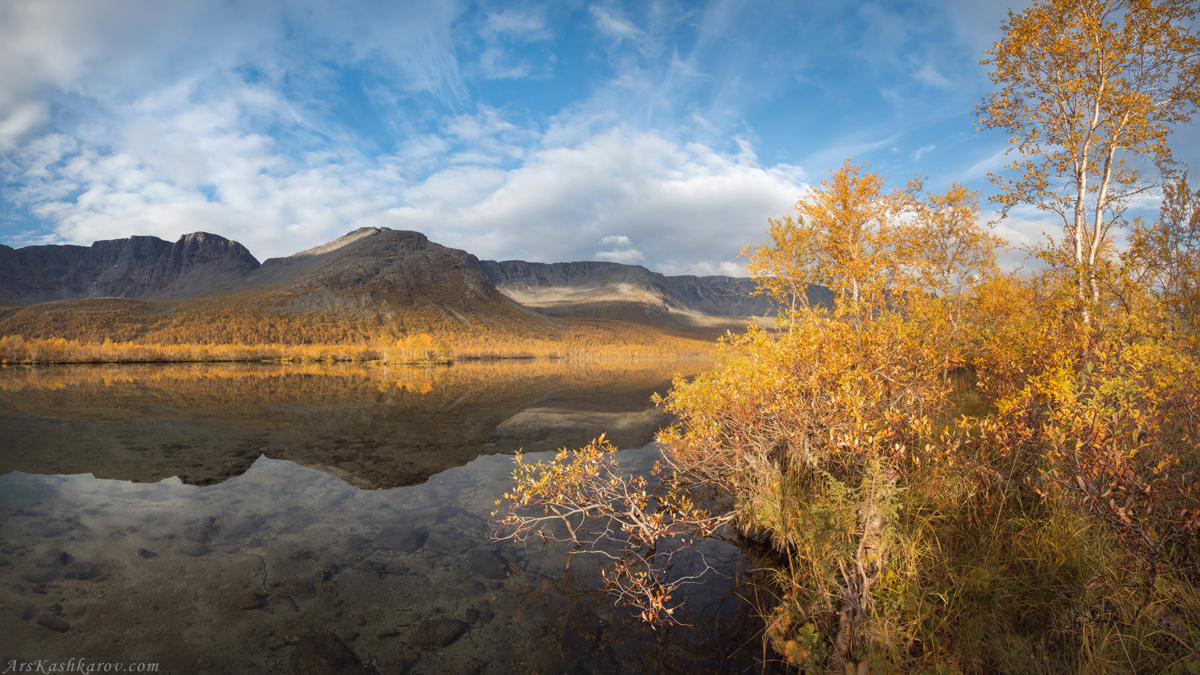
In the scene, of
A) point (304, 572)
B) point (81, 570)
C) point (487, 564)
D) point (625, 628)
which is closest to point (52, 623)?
point (81, 570)

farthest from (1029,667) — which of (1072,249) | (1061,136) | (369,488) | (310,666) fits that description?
(369,488)

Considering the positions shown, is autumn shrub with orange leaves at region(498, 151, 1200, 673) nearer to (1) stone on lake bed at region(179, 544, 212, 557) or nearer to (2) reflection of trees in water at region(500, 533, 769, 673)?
(2) reflection of trees in water at region(500, 533, 769, 673)

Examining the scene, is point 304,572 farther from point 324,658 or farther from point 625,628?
point 625,628

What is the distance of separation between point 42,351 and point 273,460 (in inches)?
4707

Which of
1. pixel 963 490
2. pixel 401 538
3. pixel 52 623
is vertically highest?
pixel 963 490

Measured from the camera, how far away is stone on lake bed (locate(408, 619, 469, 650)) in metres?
6.91

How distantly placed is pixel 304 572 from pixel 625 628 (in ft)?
20.8

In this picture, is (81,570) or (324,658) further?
(81,570)

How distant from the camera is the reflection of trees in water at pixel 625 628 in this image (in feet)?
20.8

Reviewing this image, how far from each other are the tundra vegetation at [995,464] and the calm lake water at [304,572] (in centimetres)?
82

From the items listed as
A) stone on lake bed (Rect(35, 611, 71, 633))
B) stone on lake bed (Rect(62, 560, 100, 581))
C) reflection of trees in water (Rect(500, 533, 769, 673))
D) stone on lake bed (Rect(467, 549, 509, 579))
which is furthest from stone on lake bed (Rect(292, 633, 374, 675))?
stone on lake bed (Rect(62, 560, 100, 581))

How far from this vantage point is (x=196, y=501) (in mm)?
13078

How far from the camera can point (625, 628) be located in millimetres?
7105

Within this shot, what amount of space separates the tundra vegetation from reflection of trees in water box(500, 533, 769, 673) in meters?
0.36
